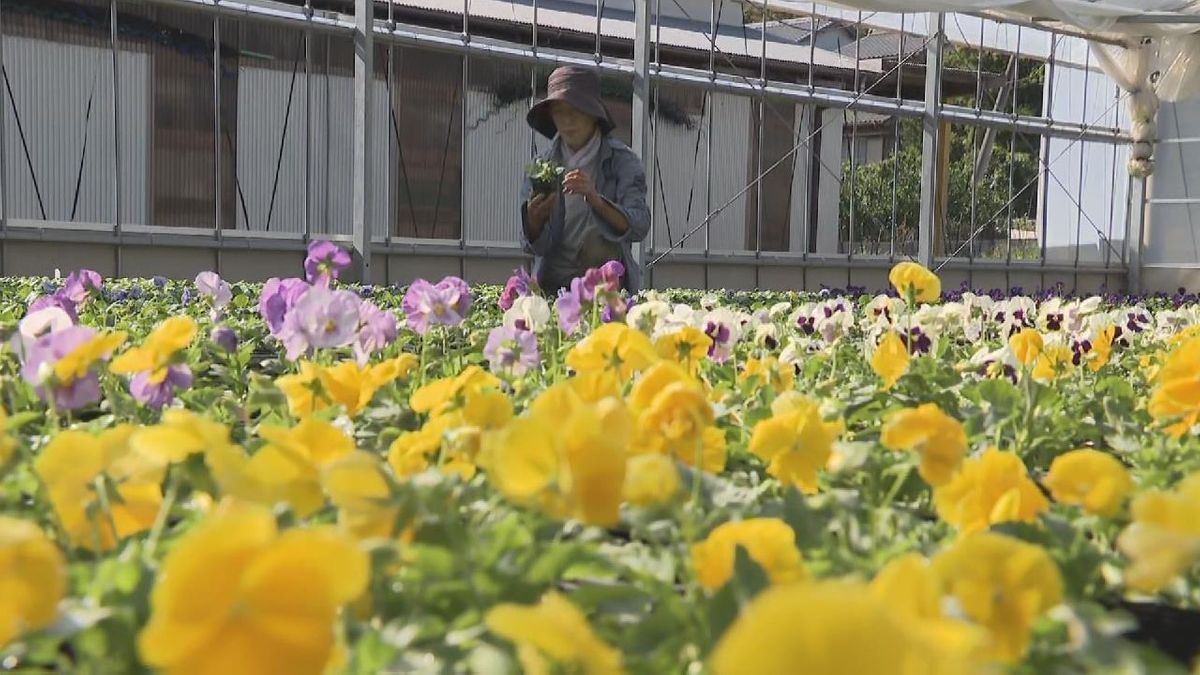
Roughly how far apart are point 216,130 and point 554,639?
31.4 ft

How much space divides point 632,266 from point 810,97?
8.08 meters

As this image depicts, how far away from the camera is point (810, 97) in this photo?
41.3 ft

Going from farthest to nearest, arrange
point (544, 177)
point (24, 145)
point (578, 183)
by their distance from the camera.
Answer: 1. point (24, 145)
2. point (544, 177)
3. point (578, 183)

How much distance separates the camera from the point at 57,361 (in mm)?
1030

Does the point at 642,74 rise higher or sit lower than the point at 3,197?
higher

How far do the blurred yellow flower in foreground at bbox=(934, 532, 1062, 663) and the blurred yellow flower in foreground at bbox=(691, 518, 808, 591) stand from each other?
0.30 feet

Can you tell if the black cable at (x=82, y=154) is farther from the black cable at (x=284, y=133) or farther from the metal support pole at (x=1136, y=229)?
the metal support pole at (x=1136, y=229)

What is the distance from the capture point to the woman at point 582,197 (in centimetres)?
448

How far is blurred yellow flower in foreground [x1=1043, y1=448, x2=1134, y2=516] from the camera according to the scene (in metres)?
0.77

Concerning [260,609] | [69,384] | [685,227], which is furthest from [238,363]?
[685,227]

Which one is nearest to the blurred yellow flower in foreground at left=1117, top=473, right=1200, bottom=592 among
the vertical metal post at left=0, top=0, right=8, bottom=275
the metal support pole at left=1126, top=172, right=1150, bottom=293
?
the vertical metal post at left=0, top=0, right=8, bottom=275

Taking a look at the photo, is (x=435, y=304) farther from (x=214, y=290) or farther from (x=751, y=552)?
(x=751, y=552)

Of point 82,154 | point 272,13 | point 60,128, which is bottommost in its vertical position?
point 82,154

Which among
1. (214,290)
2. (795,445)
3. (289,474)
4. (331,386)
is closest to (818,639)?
(289,474)
